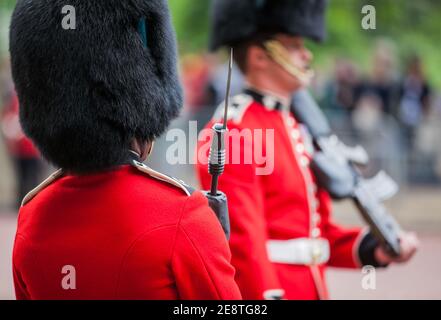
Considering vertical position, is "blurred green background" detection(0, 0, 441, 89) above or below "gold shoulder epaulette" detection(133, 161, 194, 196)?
above

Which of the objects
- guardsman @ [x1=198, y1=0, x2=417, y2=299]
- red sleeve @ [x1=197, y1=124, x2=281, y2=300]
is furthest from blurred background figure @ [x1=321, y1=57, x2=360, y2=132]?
red sleeve @ [x1=197, y1=124, x2=281, y2=300]

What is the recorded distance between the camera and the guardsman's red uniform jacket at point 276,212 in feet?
9.73

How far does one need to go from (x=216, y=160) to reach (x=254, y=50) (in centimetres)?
122

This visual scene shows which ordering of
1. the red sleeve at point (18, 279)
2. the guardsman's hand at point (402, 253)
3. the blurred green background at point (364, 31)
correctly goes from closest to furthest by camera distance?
the red sleeve at point (18, 279) < the guardsman's hand at point (402, 253) < the blurred green background at point (364, 31)

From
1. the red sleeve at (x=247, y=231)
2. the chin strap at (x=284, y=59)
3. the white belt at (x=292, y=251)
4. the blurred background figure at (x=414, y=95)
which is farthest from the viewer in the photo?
the blurred background figure at (x=414, y=95)

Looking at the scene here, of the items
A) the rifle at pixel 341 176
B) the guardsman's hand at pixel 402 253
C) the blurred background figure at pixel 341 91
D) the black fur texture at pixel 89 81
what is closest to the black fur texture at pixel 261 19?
the rifle at pixel 341 176

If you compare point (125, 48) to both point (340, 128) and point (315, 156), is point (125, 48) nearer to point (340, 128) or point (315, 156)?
point (315, 156)

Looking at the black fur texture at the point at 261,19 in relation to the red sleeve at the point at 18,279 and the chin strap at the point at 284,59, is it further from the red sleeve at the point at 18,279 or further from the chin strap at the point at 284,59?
the red sleeve at the point at 18,279

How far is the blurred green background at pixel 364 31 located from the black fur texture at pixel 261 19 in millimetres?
7674

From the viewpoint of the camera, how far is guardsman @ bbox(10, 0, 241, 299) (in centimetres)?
207

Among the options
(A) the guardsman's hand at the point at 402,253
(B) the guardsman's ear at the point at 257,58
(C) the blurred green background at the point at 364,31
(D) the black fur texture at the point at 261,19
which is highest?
(C) the blurred green background at the point at 364,31

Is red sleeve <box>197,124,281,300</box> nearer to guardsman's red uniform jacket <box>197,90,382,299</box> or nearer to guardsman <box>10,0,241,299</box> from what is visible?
guardsman's red uniform jacket <box>197,90,382,299</box>

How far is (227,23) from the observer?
137 inches

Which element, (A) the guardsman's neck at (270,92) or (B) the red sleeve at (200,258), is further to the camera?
(A) the guardsman's neck at (270,92)
